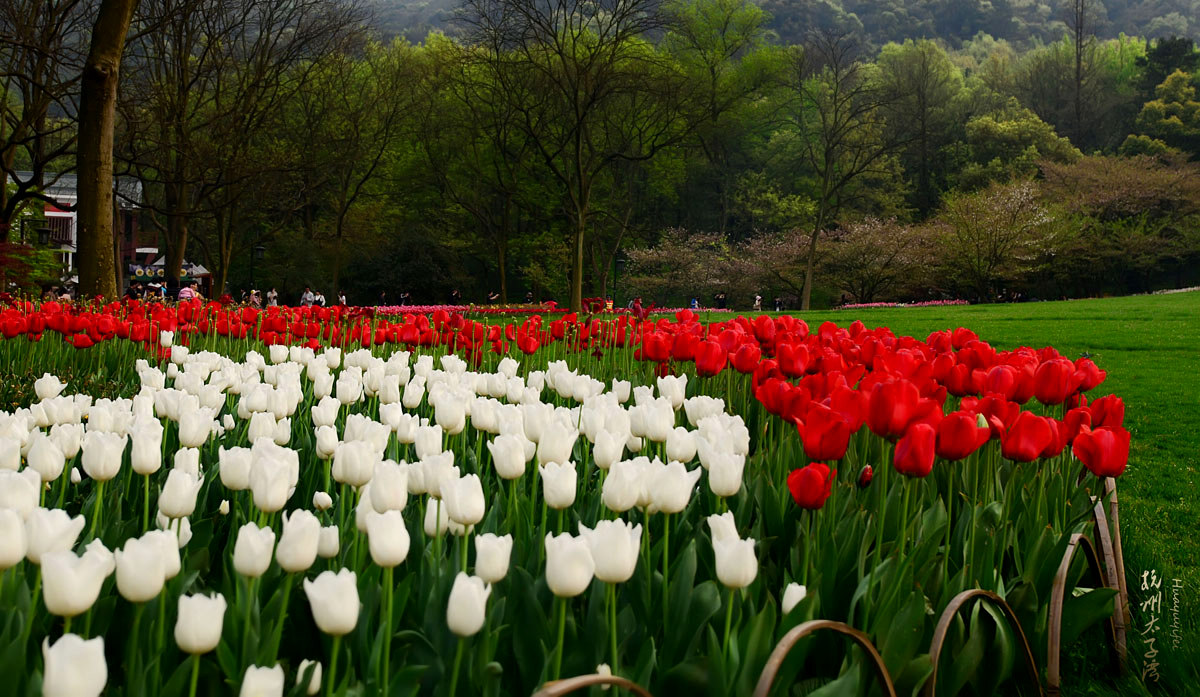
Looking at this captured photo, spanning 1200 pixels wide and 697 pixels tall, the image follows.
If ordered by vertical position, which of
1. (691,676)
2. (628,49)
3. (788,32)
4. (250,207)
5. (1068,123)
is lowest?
(691,676)

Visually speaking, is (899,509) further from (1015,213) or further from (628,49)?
(1015,213)

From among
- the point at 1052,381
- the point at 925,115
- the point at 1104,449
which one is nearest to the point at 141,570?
the point at 1104,449

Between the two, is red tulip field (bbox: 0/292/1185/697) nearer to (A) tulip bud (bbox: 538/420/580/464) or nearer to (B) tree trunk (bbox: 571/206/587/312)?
(A) tulip bud (bbox: 538/420/580/464)

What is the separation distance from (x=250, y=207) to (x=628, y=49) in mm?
14654

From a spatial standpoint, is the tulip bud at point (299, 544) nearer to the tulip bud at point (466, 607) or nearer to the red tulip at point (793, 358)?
the tulip bud at point (466, 607)

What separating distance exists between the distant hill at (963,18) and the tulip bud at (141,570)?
3660 inches

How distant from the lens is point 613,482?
69.4 inches

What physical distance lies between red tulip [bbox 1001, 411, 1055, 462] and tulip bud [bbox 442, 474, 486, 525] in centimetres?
156

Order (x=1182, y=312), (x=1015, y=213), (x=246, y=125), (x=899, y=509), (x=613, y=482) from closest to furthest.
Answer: (x=613, y=482) → (x=899, y=509) → (x=1182, y=312) → (x=246, y=125) → (x=1015, y=213)

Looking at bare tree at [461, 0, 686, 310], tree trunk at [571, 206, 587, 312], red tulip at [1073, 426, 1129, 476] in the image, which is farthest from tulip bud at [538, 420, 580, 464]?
tree trunk at [571, 206, 587, 312]

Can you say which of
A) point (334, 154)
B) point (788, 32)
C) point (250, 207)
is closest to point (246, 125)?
point (334, 154)

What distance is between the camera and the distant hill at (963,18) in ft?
293

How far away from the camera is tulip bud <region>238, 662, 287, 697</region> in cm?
118

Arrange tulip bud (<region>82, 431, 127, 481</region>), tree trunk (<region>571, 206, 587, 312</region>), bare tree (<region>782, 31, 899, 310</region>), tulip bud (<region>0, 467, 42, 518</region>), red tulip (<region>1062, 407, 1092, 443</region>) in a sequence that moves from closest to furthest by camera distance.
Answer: tulip bud (<region>0, 467, 42, 518</region>), tulip bud (<region>82, 431, 127, 481</region>), red tulip (<region>1062, 407, 1092, 443</region>), tree trunk (<region>571, 206, 587, 312</region>), bare tree (<region>782, 31, 899, 310</region>)
